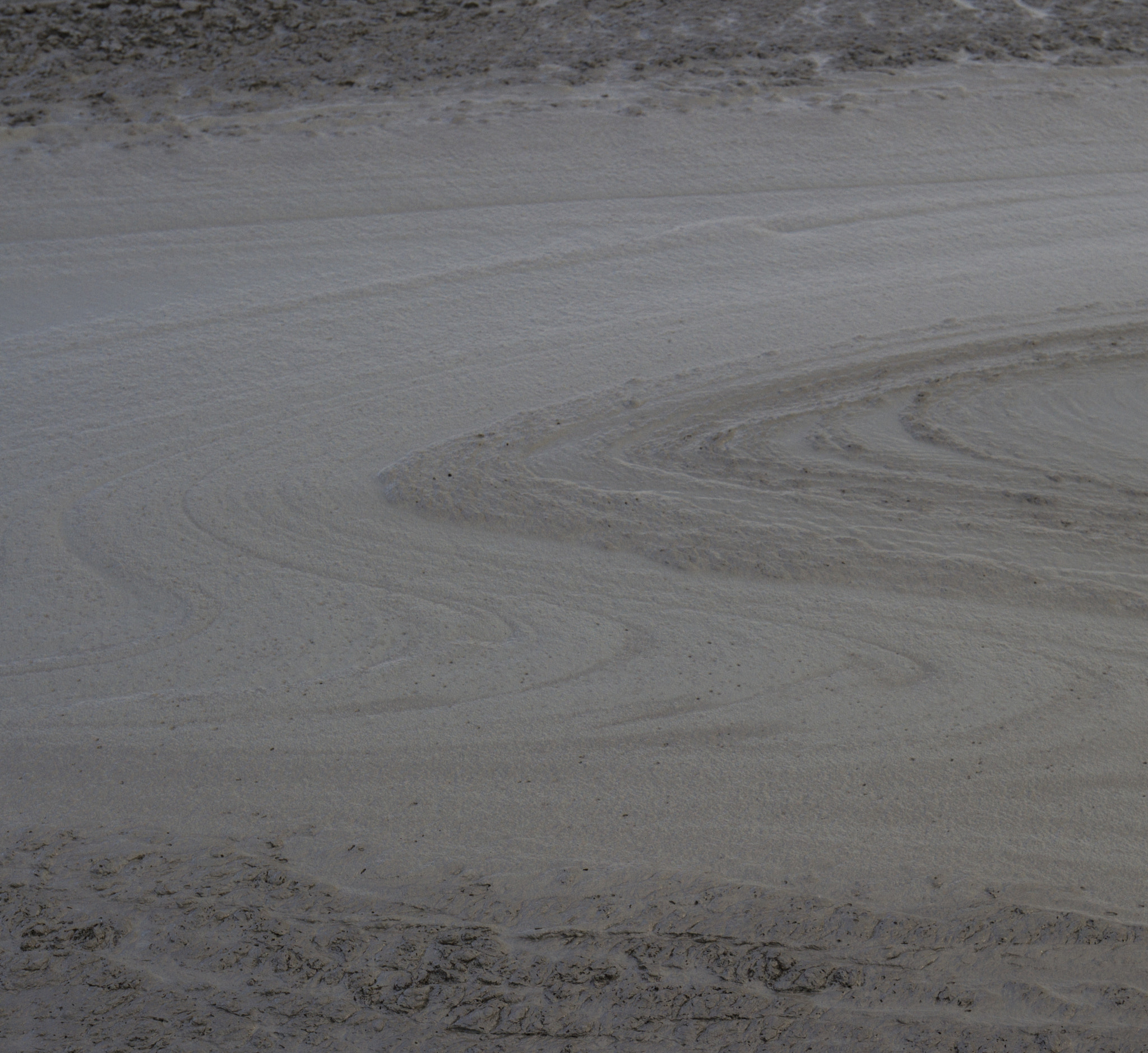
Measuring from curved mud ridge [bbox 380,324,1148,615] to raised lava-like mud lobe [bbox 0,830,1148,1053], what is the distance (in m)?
0.85

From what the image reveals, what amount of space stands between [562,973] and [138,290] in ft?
9.15

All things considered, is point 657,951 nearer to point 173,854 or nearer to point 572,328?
point 173,854

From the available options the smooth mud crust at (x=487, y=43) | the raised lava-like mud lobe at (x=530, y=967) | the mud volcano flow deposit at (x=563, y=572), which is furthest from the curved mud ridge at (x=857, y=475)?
the smooth mud crust at (x=487, y=43)

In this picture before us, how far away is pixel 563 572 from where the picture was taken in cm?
227

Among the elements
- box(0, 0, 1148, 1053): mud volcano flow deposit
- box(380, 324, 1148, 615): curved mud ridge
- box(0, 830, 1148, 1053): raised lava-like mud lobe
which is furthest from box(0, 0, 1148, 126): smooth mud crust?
box(0, 830, 1148, 1053): raised lava-like mud lobe

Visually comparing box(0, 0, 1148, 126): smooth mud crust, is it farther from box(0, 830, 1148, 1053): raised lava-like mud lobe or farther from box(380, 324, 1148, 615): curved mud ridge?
box(0, 830, 1148, 1053): raised lava-like mud lobe

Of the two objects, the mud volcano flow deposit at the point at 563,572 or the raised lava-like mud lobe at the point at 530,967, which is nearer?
the raised lava-like mud lobe at the point at 530,967

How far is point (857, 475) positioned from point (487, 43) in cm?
340

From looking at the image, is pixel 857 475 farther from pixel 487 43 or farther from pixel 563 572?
pixel 487 43

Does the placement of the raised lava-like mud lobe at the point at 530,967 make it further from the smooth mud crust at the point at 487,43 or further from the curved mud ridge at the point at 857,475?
the smooth mud crust at the point at 487,43

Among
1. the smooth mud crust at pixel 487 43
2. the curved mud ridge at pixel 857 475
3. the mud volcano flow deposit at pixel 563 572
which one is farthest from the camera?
the smooth mud crust at pixel 487 43

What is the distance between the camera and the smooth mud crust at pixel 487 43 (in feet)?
15.4

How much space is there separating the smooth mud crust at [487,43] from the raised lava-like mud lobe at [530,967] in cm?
383

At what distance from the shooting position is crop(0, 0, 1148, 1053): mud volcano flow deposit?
1.46 metres
